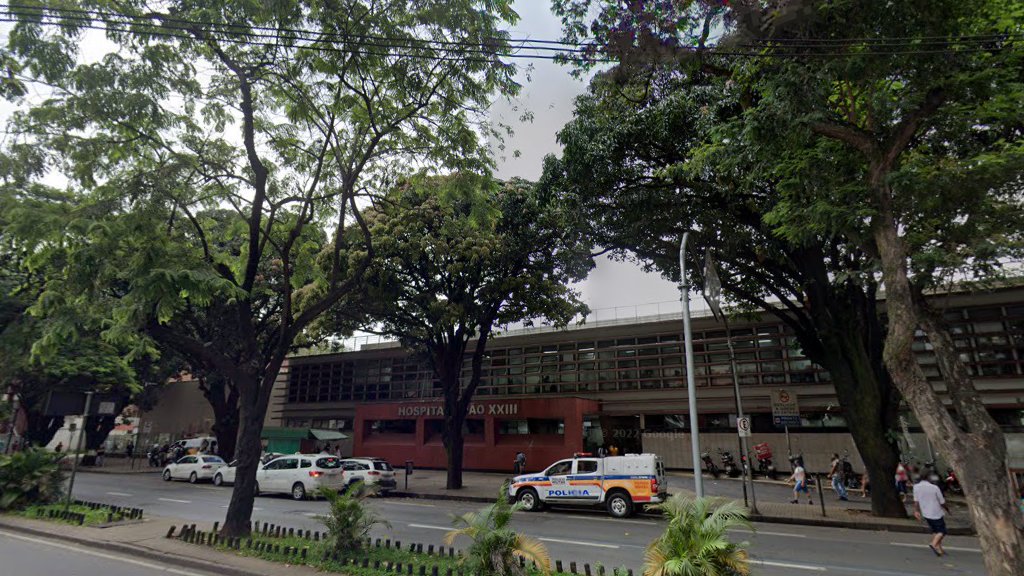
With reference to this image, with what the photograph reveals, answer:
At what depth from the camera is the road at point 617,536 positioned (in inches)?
381

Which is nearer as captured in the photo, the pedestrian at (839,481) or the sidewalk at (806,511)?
the sidewalk at (806,511)

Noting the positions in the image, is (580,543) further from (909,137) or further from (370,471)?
(370,471)

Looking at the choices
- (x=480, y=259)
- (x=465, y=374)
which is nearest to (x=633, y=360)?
(x=465, y=374)

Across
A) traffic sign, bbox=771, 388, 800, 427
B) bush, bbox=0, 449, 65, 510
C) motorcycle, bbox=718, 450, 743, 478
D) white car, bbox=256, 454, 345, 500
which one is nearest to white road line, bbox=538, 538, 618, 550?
traffic sign, bbox=771, 388, 800, 427

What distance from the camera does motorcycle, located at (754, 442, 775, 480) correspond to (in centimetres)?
2411

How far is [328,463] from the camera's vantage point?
67.3 ft

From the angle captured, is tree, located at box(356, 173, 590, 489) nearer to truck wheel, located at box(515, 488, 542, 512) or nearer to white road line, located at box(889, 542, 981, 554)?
truck wheel, located at box(515, 488, 542, 512)

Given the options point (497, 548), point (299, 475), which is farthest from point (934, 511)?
point (299, 475)

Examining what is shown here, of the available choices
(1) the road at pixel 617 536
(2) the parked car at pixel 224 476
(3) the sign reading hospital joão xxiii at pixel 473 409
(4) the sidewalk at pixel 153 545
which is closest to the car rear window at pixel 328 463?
(1) the road at pixel 617 536

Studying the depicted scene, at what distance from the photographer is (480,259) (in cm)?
1917

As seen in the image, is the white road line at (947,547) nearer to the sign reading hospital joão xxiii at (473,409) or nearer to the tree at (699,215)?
the tree at (699,215)

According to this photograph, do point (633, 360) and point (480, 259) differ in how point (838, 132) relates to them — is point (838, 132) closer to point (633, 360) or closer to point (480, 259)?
point (480, 259)

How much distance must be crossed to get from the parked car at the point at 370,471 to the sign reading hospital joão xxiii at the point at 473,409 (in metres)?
8.70

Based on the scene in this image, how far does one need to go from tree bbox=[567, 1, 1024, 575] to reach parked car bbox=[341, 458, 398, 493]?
1731 centimetres
